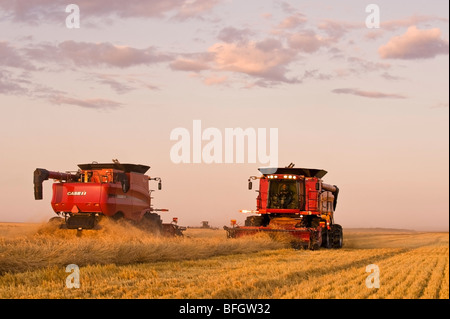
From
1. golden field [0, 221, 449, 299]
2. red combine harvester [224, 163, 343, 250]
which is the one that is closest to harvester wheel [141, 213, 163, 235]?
red combine harvester [224, 163, 343, 250]

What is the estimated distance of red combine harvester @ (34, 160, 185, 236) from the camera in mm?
25188

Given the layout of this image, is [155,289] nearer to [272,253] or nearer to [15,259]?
[15,259]

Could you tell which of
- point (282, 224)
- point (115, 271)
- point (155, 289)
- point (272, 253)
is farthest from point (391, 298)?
point (282, 224)

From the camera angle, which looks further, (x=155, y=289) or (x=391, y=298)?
(x=155, y=289)

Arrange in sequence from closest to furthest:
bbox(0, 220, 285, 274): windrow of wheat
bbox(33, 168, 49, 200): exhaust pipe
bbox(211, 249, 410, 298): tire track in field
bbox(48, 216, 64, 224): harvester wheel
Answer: bbox(211, 249, 410, 298): tire track in field < bbox(0, 220, 285, 274): windrow of wheat < bbox(33, 168, 49, 200): exhaust pipe < bbox(48, 216, 64, 224): harvester wheel

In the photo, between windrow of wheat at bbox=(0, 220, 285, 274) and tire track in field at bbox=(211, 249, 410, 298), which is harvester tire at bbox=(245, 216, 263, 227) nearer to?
windrow of wheat at bbox=(0, 220, 285, 274)

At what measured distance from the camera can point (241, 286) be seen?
12578mm

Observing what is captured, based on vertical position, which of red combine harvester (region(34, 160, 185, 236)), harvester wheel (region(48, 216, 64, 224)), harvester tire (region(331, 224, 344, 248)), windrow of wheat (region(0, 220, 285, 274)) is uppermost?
red combine harvester (region(34, 160, 185, 236))

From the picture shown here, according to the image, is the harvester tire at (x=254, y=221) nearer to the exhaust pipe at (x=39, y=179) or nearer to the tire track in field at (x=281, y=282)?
the exhaust pipe at (x=39, y=179)

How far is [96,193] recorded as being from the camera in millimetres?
25219

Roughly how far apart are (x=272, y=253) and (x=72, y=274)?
10.0 meters

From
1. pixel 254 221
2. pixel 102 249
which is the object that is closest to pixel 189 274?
pixel 102 249

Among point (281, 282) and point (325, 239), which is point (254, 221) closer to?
point (325, 239)

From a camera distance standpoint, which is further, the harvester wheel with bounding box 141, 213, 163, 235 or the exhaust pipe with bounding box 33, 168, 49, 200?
the harvester wheel with bounding box 141, 213, 163, 235
